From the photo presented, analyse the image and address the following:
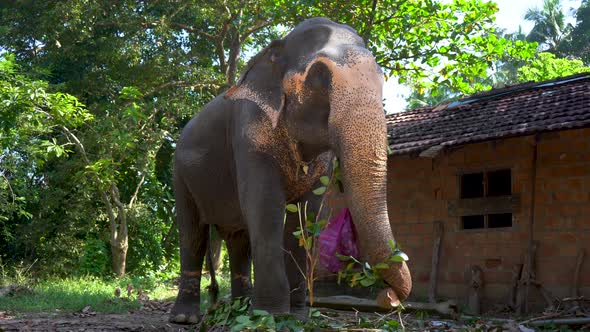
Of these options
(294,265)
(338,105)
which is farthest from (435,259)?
(338,105)

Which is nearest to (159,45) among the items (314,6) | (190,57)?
(190,57)

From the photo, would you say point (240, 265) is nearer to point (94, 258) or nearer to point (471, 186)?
point (471, 186)

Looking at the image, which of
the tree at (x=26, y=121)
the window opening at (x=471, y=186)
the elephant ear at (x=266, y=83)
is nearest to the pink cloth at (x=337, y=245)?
the window opening at (x=471, y=186)

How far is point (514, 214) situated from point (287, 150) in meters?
5.37

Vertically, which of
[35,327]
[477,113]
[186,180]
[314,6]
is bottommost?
[35,327]

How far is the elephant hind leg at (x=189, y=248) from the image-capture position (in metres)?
7.11

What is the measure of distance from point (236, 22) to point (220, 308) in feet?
40.0

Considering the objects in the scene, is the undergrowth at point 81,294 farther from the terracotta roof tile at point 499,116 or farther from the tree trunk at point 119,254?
the terracotta roof tile at point 499,116

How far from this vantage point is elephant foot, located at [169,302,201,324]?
6.94 metres

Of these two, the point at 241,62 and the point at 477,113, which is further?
the point at 241,62

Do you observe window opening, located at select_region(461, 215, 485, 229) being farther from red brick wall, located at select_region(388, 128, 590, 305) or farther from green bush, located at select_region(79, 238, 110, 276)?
green bush, located at select_region(79, 238, 110, 276)

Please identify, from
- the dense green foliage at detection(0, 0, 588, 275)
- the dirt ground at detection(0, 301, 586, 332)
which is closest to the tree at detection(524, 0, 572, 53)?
the dense green foliage at detection(0, 0, 588, 275)

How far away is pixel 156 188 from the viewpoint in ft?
59.1

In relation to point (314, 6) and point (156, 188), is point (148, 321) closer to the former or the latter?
point (314, 6)
